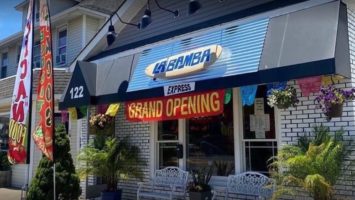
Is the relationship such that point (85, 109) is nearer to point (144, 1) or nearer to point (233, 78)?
point (144, 1)

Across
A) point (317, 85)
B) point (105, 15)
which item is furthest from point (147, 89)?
point (105, 15)

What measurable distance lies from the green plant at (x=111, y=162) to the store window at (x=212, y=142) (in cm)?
150

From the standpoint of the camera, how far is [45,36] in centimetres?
760

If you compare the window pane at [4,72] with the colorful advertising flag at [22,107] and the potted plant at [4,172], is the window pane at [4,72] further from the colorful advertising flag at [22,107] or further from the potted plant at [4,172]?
the colorful advertising flag at [22,107]

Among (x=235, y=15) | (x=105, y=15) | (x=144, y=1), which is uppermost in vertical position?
(x=105, y=15)

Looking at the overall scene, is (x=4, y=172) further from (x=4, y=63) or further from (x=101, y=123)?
(x=4, y=63)

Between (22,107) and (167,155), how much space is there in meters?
3.95

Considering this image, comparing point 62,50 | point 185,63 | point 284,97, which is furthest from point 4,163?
point 284,97

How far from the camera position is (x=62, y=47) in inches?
730

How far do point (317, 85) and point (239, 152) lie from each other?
2.44 metres

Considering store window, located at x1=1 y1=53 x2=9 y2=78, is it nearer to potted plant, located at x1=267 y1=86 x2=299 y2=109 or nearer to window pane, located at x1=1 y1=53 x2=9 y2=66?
window pane, located at x1=1 y1=53 x2=9 y2=66

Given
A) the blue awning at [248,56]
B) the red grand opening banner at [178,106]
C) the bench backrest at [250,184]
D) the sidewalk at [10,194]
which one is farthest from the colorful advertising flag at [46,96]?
the sidewalk at [10,194]

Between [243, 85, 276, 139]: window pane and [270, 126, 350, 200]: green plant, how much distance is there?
61.5 inches

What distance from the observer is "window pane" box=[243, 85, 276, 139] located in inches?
316
